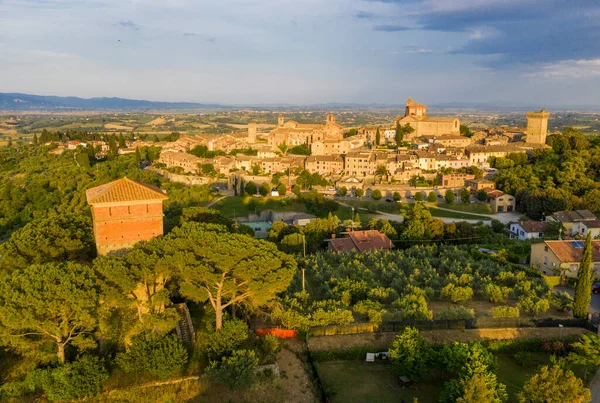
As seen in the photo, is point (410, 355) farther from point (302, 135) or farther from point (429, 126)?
point (429, 126)

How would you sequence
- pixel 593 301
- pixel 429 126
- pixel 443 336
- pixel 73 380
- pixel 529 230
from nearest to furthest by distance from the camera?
pixel 73 380
pixel 443 336
pixel 593 301
pixel 529 230
pixel 429 126

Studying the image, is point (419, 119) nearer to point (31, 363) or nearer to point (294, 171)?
point (294, 171)

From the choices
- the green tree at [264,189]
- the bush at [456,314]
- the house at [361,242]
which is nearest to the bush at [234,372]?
the bush at [456,314]

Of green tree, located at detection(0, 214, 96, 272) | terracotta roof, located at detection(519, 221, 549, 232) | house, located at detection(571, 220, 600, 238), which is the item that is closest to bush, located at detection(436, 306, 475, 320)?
green tree, located at detection(0, 214, 96, 272)

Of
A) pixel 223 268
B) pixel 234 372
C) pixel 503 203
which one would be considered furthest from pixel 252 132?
pixel 234 372

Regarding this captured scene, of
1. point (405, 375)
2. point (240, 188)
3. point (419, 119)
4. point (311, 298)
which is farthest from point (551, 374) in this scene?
point (419, 119)

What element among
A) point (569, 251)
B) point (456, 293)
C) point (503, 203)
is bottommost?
point (503, 203)
